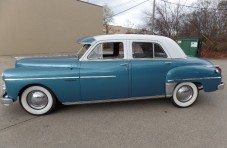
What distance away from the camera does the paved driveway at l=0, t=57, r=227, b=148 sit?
10.9ft

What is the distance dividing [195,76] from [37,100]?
11.5 ft

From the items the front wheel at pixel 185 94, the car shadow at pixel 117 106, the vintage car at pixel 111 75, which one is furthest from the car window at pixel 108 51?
the front wheel at pixel 185 94

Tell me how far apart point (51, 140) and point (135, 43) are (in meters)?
2.63

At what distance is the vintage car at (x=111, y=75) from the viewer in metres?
4.28

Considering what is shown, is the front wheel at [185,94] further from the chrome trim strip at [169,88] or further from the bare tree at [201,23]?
the bare tree at [201,23]

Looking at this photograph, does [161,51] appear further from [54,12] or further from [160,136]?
[54,12]

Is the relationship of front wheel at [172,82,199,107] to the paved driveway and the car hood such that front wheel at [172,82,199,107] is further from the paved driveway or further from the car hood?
the car hood

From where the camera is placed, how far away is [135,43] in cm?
467

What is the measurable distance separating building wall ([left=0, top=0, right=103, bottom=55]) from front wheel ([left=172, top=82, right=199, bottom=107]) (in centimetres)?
1590

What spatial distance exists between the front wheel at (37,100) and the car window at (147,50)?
2.04 metres

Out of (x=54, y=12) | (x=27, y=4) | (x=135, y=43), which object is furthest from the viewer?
(x=54, y=12)

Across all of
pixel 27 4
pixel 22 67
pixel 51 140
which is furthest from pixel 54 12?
pixel 51 140

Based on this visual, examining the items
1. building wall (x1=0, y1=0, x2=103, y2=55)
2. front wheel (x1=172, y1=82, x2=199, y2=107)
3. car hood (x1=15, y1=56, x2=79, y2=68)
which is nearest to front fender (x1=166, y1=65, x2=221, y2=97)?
front wheel (x1=172, y1=82, x2=199, y2=107)

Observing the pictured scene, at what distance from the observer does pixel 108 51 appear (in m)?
4.80
